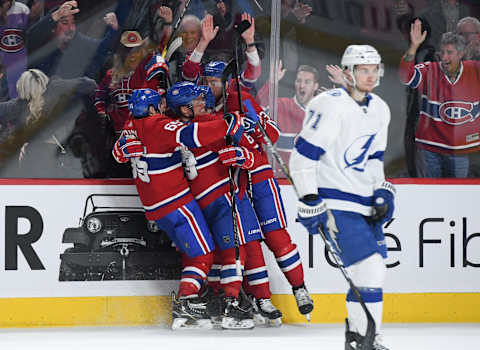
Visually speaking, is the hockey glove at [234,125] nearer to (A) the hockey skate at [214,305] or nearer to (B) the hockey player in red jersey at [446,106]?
(A) the hockey skate at [214,305]

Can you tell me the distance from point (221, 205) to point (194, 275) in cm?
40

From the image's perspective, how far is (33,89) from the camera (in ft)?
17.6

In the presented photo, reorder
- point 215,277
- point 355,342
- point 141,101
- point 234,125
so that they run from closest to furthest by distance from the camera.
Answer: point 355,342 < point 234,125 < point 141,101 < point 215,277

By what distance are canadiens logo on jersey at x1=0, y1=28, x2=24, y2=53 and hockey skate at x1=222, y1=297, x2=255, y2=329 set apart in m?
1.73

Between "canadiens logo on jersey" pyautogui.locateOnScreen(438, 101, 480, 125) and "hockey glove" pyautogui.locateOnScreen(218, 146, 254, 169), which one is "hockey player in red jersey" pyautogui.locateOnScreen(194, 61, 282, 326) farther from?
"canadiens logo on jersey" pyautogui.locateOnScreen(438, 101, 480, 125)

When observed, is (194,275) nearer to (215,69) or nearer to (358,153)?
(215,69)

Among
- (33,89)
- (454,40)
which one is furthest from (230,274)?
(454,40)

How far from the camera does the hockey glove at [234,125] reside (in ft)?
16.2

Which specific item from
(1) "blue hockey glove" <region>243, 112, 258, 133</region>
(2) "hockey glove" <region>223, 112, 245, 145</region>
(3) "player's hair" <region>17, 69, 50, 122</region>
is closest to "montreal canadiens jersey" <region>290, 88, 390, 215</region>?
(2) "hockey glove" <region>223, 112, 245, 145</region>

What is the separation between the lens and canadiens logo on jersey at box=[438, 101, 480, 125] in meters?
5.55

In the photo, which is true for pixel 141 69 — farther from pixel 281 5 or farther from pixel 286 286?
pixel 286 286

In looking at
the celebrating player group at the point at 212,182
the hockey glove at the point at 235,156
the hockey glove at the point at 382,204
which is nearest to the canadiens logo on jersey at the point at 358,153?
the hockey glove at the point at 382,204

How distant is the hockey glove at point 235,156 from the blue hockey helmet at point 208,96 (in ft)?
0.96

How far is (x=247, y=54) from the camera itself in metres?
5.45
